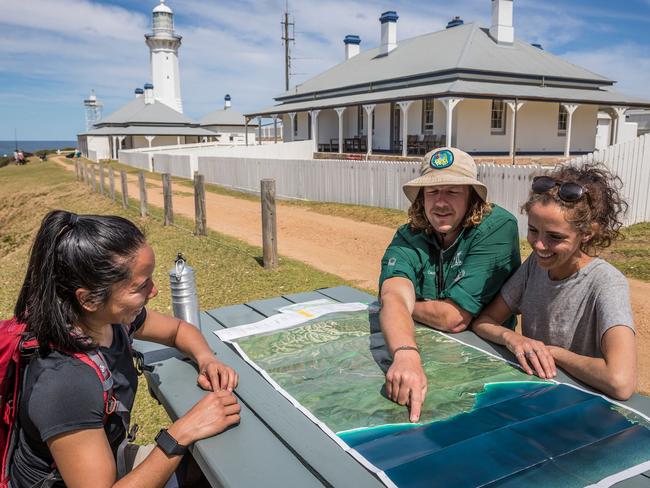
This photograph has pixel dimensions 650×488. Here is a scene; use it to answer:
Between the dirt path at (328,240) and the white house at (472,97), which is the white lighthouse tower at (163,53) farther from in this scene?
the dirt path at (328,240)

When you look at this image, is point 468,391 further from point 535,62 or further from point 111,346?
point 535,62

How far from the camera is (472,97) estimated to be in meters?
A: 20.9

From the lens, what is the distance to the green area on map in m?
1.75

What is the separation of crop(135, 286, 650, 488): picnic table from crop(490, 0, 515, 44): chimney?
86.4 ft

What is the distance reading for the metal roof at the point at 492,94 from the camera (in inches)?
830

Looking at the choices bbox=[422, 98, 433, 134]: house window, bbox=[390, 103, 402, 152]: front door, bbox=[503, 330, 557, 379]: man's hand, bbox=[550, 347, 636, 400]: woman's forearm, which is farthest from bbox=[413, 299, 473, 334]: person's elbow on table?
bbox=[390, 103, 402, 152]: front door

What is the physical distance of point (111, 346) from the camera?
1.87 meters

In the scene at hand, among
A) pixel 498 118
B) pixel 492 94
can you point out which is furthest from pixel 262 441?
pixel 498 118

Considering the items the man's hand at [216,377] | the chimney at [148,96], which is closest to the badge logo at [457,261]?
the man's hand at [216,377]

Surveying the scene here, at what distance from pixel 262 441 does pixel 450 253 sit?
4.65 feet

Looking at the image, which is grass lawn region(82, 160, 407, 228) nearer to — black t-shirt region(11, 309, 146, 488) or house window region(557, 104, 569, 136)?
black t-shirt region(11, 309, 146, 488)

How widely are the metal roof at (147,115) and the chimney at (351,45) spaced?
833 inches

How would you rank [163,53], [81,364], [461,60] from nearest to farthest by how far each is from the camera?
[81,364] < [461,60] < [163,53]

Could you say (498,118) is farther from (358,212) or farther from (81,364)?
(81,364)
